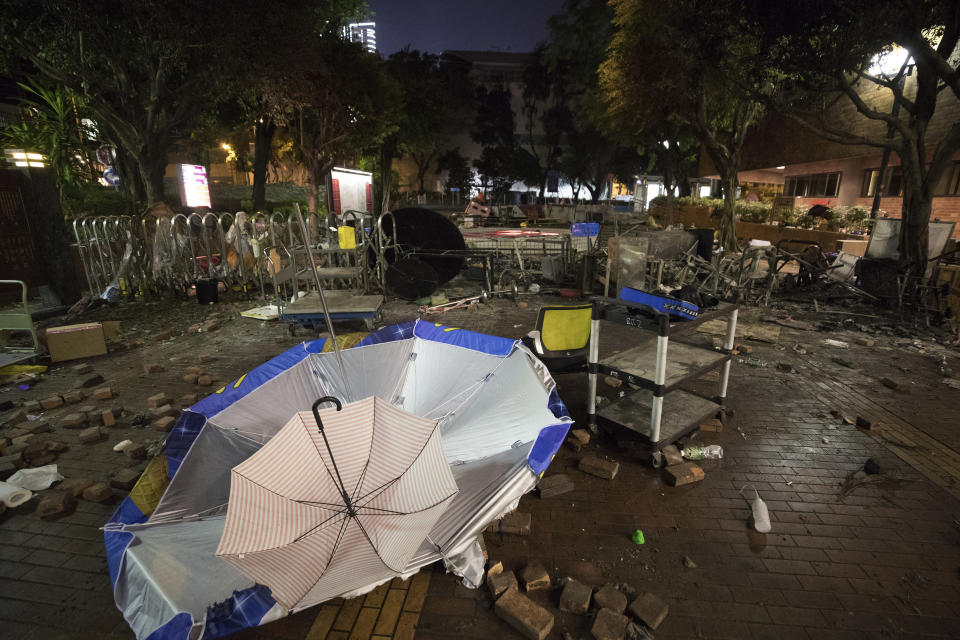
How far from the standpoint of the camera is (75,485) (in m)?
3.80

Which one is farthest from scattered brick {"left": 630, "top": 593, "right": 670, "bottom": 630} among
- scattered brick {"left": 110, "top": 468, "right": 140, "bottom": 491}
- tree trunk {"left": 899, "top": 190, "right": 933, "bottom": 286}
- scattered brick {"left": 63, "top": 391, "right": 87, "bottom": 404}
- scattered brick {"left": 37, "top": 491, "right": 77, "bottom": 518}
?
tree trunk {"left": 899, "top": 190, "right": 933, "bottom": 286}

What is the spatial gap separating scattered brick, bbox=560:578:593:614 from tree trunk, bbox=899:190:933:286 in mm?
10872

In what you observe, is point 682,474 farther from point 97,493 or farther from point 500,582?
point 97,493

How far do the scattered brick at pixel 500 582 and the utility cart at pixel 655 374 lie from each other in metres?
1.90

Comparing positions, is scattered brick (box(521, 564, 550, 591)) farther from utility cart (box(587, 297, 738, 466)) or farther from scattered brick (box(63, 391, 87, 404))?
scattered brick (box(63, 391, 87, 404))

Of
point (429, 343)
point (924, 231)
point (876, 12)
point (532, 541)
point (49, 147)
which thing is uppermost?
point (876, 12)

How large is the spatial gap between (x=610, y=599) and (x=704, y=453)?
2.13 m

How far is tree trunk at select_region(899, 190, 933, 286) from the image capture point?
9555mm

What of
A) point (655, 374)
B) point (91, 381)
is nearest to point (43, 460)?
point (91, 381)

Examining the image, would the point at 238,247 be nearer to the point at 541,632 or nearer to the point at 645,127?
the point at 541,632

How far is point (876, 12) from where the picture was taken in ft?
27.7

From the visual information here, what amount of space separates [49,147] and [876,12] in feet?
69.0

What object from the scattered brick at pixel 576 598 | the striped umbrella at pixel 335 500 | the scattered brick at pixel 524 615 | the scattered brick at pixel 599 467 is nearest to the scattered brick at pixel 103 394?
the striped umbrella at pixel 335 500

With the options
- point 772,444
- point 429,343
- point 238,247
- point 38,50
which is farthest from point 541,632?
point 38,50
